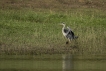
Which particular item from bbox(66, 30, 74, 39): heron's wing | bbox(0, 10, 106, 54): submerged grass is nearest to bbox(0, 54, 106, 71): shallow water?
bbox(0, 10, 106, 54): submerged grass

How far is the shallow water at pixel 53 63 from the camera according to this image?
15398 millimetres

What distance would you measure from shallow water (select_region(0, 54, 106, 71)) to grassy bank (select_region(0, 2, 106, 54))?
2.33 feet

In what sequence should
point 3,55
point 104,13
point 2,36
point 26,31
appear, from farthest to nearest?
point 104,13, point 26,31, point 2,36, point 3,55

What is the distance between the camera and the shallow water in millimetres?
15398

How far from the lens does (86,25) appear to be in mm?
24297

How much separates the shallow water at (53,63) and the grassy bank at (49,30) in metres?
0.71

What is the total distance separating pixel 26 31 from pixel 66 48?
3.39 m

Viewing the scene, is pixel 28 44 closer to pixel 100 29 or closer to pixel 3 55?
pixel 3 55

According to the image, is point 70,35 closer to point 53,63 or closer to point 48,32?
point 48,32

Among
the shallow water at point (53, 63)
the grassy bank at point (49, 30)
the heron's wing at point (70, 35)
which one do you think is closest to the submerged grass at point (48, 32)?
the grassy bank at point (49, 30)

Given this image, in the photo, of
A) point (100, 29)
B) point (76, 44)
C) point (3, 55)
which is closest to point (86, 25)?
point (100, 29)

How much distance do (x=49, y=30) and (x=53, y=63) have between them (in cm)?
596

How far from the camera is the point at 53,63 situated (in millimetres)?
16312

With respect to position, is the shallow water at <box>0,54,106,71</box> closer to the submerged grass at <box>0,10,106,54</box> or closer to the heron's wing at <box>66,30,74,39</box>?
the submerged grass at <box>0,10,106,54</box>
